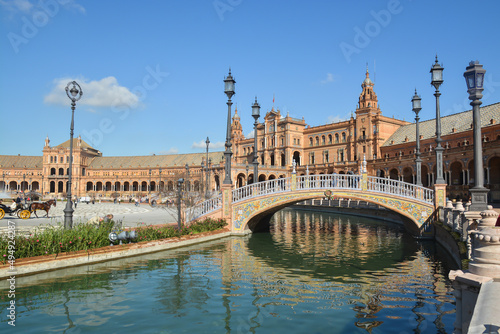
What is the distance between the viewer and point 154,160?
365 ft

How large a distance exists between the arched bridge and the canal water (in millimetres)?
3983

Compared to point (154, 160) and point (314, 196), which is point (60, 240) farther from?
point (154, 160)

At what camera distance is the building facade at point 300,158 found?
1905 inches

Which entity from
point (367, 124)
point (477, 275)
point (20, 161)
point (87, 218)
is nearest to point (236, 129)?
point (367, 124)

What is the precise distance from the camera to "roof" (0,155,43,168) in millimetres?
112750

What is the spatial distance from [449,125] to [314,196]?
1787 inches

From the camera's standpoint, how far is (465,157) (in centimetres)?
4525

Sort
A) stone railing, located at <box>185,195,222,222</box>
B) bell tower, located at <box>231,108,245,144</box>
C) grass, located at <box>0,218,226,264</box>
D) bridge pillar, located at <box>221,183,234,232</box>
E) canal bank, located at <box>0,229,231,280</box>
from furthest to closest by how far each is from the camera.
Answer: bell tower, located at <box>231,108,245,144</box>
stone railing, located at <box>185,195,222,222</box>
bridge pillar, located at <box>221,183,234,232</box>
grass, located at <box>0,218,226,264</box>
canal bank, located at <box>0,229,231,280</box>

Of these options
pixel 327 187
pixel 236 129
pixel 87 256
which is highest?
pixel 236 129

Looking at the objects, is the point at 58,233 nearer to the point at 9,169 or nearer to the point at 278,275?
the point at 278,275

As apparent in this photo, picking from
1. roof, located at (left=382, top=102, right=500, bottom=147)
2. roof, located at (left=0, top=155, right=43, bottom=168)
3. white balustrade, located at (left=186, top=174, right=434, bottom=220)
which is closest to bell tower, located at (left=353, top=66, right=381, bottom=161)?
roof, located at (left=382, top=102, right=500, bottom=147)

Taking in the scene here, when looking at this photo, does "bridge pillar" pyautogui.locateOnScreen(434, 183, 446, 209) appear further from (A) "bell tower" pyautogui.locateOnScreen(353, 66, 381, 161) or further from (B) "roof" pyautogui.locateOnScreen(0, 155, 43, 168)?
(B) "roof" pyautogui.locateOnScreen(0, 155, 43, 168)

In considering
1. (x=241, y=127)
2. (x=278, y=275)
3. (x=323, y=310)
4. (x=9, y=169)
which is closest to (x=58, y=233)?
(x=278, y=275)

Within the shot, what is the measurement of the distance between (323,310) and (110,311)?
16.4ft
